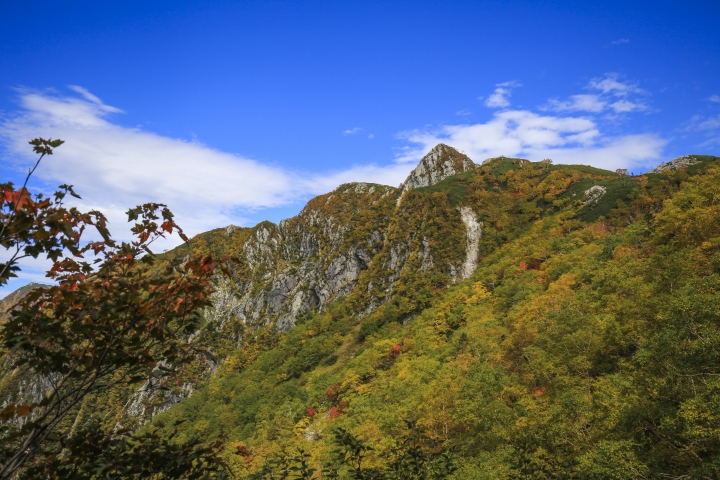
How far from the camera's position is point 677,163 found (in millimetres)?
80938

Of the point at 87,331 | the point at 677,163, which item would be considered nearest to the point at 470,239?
the point at 677,163

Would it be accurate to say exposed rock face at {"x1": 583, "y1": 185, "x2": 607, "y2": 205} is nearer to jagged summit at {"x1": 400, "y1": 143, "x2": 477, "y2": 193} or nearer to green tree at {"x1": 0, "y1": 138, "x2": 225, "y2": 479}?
jagged summit at {"x1": 400, "y1": 143, "x2": 477, "y2": 193}

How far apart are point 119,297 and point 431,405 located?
27188 mm

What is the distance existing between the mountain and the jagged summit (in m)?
0.66

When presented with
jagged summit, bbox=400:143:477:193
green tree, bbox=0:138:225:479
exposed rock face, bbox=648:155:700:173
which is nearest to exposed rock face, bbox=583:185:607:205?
exposed rock face, bbox=648:155:700:173

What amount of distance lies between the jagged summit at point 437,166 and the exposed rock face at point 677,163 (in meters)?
51.6

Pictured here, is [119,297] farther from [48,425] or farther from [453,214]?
[453,214]

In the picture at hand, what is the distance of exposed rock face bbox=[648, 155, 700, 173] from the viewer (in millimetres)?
77938

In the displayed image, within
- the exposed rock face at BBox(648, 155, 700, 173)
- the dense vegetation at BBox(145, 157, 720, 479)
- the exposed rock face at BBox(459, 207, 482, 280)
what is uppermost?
the exposed rock face at BBox(648, 155, 700, 173)

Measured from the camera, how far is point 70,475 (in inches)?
131

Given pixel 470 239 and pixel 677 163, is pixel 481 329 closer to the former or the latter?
pixel 470 239

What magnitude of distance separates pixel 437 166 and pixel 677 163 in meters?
63.6

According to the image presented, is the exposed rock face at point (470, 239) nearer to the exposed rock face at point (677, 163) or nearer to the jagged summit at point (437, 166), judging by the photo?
the jagged summit at point (437, 166)

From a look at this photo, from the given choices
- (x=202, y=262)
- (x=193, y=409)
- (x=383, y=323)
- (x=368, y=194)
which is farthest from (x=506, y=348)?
(x=368, y=194)
